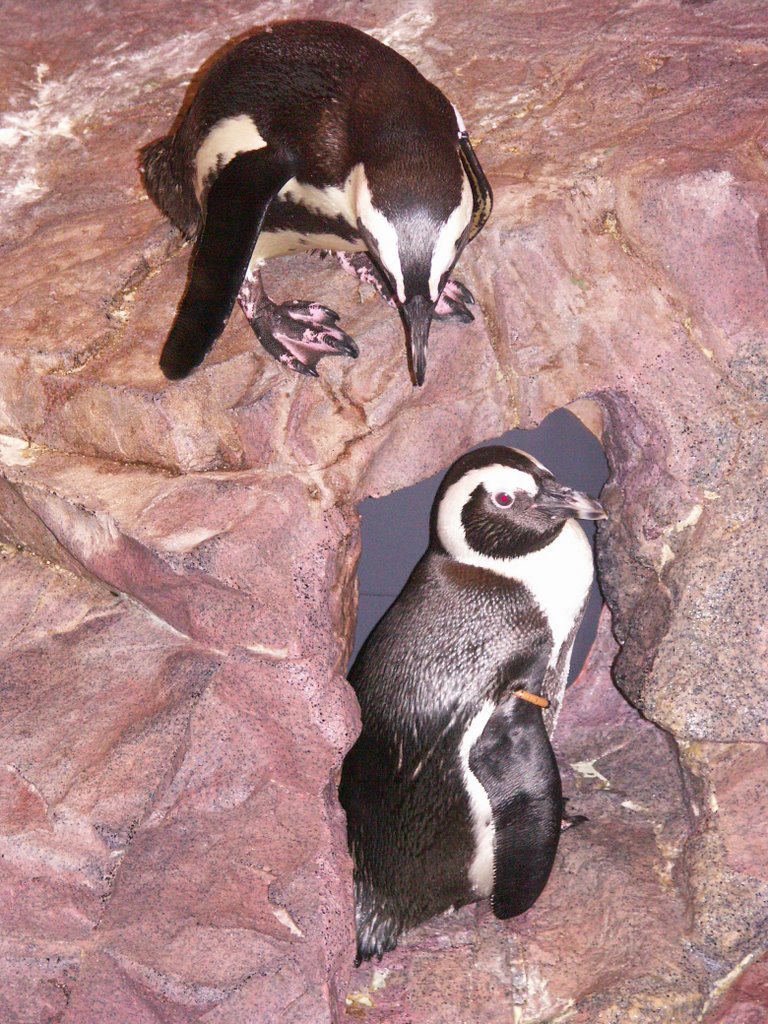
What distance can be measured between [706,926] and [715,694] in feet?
1.53

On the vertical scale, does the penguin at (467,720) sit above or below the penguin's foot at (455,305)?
below

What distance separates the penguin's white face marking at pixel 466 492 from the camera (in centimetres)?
222

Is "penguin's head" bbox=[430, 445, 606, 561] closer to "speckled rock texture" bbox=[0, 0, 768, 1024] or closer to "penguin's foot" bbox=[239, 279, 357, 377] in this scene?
"speckled rock texture" bbox=[0, 0, 768, 1024]

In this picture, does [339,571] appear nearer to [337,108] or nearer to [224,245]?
[224,245]

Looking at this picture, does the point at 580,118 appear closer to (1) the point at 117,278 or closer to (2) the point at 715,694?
(1) the point at 117,278

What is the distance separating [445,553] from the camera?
2365 mm

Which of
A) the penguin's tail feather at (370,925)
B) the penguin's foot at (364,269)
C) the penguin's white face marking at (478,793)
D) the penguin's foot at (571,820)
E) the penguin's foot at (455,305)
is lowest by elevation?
the penguin's foot at (571,820)

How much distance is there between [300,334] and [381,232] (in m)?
0.39

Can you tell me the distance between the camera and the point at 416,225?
165cm

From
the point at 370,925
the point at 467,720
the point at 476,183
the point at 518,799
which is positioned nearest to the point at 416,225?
the point at 476,183

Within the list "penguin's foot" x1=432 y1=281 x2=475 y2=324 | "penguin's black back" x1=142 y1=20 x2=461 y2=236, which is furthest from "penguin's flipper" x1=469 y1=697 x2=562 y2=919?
"penguin's black back" x1=142 y1=20 x2=461 y2=236

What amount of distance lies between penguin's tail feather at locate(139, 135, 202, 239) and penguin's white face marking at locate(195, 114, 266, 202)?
14 cm

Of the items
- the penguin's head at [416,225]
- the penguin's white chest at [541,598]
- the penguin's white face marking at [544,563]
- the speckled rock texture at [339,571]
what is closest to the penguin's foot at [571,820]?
the speckled rock texture at [339,571]

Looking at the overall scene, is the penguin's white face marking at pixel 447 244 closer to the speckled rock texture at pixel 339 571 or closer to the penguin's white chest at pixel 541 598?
the speckled rock texture at pixel 339 571
